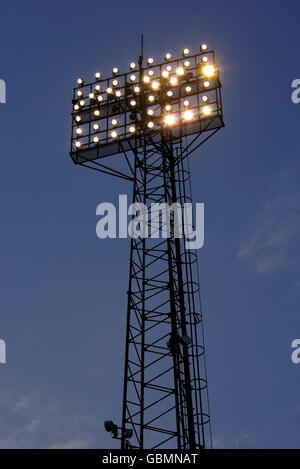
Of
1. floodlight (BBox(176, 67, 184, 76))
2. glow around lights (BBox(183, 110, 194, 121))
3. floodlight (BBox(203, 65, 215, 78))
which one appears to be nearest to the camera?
glow around lights (BBox(183, 110, 194, 121))

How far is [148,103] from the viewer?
82.4 ft

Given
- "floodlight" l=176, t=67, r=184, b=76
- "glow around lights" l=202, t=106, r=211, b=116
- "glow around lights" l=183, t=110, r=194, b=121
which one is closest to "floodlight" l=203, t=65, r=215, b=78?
"floodlight" l=176, t=67, r=184, b=76

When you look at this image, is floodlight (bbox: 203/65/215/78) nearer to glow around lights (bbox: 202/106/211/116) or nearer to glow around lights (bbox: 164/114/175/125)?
glow around lights (bbox: 202/106/211/116)

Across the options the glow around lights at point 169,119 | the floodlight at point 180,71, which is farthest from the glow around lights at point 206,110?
the floodlight at point 180,71

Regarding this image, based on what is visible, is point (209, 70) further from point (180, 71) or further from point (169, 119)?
point (169, 119)

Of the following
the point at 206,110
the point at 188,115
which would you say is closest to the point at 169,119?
the point at 188,115

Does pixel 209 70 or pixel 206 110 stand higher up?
pixel 209 70

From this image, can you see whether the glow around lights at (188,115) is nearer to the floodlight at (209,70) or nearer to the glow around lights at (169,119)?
the glow around lights at (169,119)

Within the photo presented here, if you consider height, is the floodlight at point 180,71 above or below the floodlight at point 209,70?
above

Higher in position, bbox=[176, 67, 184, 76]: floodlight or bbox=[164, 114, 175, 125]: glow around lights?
bbox=[176, 67, 184, 76]: floodlight

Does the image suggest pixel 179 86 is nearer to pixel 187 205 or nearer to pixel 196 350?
pixel 187 205
